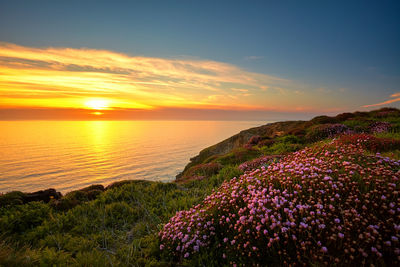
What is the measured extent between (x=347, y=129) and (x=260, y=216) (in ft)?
50.1

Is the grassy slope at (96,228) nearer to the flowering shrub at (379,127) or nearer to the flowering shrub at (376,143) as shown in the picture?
the flowering shrub at (376,143)

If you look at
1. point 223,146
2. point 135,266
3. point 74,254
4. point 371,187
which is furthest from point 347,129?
point 223,146

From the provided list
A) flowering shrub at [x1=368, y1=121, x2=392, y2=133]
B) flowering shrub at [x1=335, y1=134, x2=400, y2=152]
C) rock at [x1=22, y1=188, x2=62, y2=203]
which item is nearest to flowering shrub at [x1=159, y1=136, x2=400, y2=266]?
flowering shrub at [x1=335, y1=134, x2=400, y2=152]

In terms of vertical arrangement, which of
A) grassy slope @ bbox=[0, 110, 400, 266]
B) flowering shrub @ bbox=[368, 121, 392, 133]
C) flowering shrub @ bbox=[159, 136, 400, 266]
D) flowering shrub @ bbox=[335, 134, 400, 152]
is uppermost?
flowering shrub @ bbox=[368, 121, 392, 133]

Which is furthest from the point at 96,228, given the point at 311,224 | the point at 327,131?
the point at 327,131

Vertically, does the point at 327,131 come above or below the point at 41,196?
above

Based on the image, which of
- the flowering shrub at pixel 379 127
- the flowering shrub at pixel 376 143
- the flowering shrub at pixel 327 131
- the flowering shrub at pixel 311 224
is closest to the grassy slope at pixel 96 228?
the flowering shrub at pixel 376 143

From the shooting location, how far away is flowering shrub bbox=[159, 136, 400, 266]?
9.95 ft

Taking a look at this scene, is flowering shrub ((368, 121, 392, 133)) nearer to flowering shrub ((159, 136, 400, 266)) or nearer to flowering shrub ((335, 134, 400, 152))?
flowering shrub ((335, 134, 400, 152))

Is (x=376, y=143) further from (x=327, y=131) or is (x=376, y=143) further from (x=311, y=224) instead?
(x=311, y=224)

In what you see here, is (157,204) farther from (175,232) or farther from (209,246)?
(209,246)

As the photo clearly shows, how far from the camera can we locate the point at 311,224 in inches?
136

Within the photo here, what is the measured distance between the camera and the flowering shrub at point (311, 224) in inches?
119

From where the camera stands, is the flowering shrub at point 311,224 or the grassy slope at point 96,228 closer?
the flowering shrub at point 311,224
